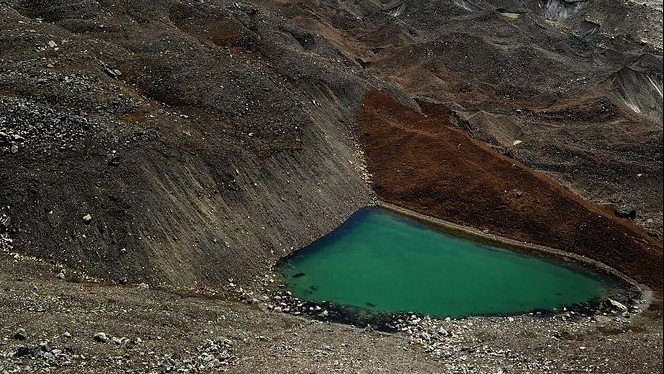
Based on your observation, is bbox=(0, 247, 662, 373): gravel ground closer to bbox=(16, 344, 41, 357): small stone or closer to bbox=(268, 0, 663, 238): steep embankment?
bbox=(16, 344, 41, 357): small stone

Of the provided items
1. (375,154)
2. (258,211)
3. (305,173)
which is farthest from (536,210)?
(258,211)

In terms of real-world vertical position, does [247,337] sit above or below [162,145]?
below

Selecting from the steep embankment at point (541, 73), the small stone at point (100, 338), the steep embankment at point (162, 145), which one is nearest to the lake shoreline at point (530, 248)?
the steep embankment at point (162, 145)

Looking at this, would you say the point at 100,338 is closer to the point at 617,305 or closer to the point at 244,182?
the point at 244,182

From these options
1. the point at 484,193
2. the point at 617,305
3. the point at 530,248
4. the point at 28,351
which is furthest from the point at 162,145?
the point at 617,305

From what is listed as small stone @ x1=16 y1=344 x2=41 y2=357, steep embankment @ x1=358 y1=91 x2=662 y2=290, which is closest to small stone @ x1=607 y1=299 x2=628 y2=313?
steep embankment @ x1=358 y1=91 x2=662 y2=290

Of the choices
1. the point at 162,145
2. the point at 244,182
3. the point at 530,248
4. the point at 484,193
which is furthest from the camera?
the point at 484,193

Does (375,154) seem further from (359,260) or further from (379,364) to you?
(379,364)

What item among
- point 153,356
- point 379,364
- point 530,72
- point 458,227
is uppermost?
point 530,72
